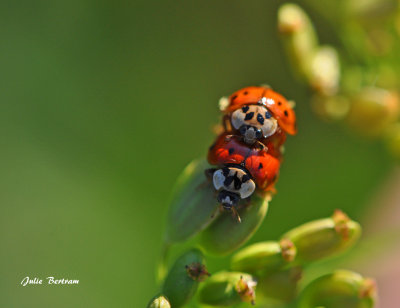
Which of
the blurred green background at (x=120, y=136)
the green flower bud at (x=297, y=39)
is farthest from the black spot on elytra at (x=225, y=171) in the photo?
the green flower bud at (x=297, y=39)

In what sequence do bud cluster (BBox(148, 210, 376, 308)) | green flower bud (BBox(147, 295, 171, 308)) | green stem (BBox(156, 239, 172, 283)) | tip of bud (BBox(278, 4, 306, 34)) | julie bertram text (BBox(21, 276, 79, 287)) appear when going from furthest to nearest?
tip of bud (BBox(278, 4, 306, 34)) < julie bertram text (BBox(21, 276, 79, 287)) < green stem (BBox(156, 239, 172, 283)) < bud cluster (BBox(148, 210, 376, 308)) < green flower bud (BBox(147, 295, 171, 308))

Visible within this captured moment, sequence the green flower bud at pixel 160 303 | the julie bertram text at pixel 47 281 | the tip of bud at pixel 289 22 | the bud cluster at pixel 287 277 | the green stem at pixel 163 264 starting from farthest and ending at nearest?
the tip of bud at pixel 289 22, the julie bertram text at pixel 47 281, the green stem at pixel 163 264, the bud cluster at pixel 287 277, the green flower bud at pixel 160 303

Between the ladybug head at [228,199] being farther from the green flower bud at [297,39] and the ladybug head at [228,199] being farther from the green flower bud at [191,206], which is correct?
the green flower bud at [297,39]

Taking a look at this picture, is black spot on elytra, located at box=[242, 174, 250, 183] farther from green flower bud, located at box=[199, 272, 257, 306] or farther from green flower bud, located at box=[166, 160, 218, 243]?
green flower bud, located at box=[199, 272, 257, 306]

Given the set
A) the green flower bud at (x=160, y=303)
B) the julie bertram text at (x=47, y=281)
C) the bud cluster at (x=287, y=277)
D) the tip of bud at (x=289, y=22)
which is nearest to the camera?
the green flower bud at (x=160, y=303)

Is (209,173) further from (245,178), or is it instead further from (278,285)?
(278,285)

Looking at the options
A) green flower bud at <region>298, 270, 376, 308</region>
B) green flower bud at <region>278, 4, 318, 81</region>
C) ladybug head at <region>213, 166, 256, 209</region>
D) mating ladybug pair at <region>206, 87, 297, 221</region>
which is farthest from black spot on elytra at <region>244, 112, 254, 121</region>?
green flower bud at <region>278, 4, 318, 81</region>

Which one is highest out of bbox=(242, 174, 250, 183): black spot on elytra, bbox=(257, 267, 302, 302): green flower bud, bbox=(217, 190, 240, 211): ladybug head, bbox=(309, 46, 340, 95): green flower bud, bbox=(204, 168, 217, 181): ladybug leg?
bbox=(309, 46, 340, 95): green flower bud
